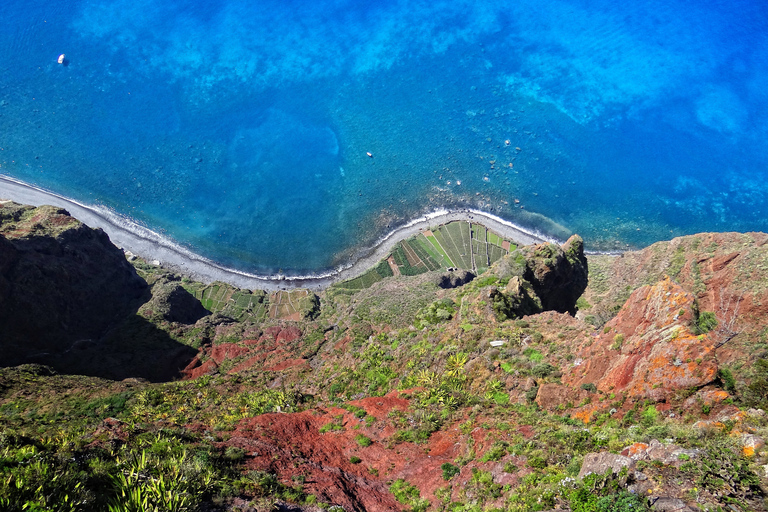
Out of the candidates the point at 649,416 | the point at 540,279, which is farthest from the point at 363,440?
the point at 540,279

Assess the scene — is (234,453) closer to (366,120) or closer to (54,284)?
(54,284)

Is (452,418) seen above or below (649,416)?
below

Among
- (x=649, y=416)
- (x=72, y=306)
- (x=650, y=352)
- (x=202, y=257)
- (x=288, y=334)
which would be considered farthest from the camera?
(x=202, y=257)

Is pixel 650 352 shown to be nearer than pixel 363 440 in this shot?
Yes

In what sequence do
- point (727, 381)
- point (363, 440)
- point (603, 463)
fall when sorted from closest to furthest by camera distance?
point (603, 463)
point (727, 381)
point (363, 440)

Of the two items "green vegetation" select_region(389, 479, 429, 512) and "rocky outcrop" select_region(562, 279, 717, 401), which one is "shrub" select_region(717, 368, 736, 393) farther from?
"green vegetation" select_region(389, 479, 429, 512)

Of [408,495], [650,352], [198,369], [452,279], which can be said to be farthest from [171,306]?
[650,352]

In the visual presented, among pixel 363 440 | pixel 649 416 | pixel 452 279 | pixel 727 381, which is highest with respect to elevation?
pixel 452 279
